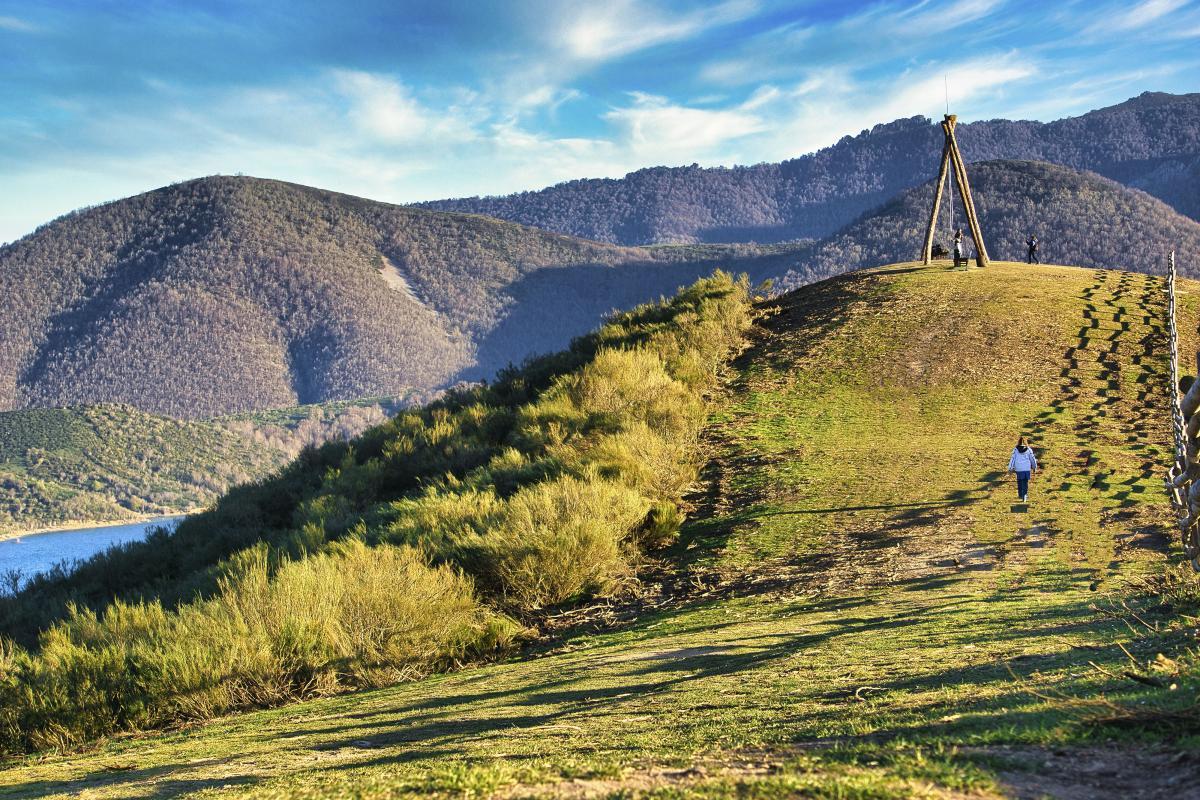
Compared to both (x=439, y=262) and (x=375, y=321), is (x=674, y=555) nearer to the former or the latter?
(x=375, y=321)

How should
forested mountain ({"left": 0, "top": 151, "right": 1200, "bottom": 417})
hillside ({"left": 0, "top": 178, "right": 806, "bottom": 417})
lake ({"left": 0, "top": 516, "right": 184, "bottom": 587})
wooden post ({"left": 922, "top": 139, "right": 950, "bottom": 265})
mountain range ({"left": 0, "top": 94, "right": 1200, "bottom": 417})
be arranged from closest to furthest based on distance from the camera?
wooden post ({"left": 922, "top": 139, "right": 950, "bottom": 265}) → lake ({"left": 0, "top": 516, "right": 184, "bottom": 587}) → forested mountain ({"left": 0, "top": 151, "right": 1200, "bottom": 417}) → mountain range ({"left": 0, "top": 94, "right": 1200, "bottom": 417}) → hillside ({"left": 0, "top": 178, "right": 806, "bottom": 417})

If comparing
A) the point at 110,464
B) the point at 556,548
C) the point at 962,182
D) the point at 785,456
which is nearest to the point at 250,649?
the point at 556,548

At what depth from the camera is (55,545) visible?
41531mm

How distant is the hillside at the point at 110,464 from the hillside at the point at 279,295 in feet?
147

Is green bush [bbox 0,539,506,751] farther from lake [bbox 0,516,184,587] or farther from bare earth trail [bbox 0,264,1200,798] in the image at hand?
lake [bbox 0,516,184,587]

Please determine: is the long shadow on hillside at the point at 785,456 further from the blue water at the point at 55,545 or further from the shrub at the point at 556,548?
the blue water at the point at 55,545

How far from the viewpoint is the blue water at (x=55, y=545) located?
99.1 ft

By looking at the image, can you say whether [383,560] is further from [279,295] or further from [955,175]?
[279,295]

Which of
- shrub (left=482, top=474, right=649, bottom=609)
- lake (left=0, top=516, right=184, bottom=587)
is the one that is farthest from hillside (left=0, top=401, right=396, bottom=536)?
shrub (left=482, top=474, right=649, bottom=609)

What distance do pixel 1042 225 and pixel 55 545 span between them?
79449 millimetres

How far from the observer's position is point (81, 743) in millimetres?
8273

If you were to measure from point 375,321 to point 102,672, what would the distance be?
150 metres

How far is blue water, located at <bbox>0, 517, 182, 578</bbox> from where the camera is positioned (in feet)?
99.1

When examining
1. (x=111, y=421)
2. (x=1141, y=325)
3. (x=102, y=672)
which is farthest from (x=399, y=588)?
(x=111, y=421)
